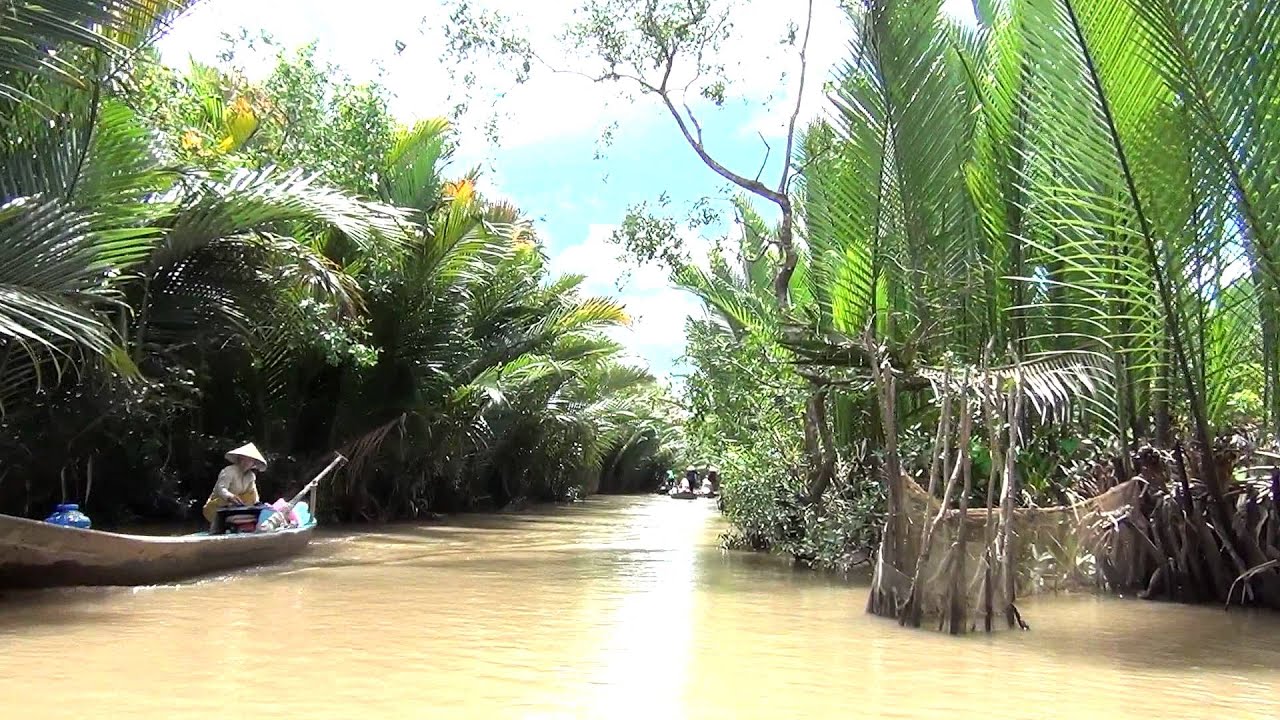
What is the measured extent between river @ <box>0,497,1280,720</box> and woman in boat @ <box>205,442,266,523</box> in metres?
0.85

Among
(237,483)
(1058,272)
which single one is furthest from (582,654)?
(237,483)

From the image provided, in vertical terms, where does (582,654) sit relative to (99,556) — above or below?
below

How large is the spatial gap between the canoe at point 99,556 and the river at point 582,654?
14 centimetres

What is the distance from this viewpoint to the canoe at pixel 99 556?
5.91 meters

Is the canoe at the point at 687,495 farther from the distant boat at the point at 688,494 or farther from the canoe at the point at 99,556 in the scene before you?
the canoe at the point at 99,556

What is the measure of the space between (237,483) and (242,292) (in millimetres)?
1722

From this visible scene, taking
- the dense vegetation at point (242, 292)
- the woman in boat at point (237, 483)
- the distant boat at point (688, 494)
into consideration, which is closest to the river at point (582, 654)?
the woman in boat at point (237, 483)

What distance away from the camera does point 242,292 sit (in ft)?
29.5

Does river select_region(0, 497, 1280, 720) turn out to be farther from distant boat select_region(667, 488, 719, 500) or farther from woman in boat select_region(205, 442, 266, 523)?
distant boat select_region(667, 488, 719, 500)

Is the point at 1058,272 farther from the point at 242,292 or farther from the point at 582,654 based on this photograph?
the point at 242,292

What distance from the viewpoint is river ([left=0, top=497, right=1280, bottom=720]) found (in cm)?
407

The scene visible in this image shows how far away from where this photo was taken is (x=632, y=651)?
5344 mm

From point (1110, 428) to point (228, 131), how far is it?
30.9ft

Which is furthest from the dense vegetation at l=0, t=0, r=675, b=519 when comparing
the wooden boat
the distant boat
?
the distant boat
